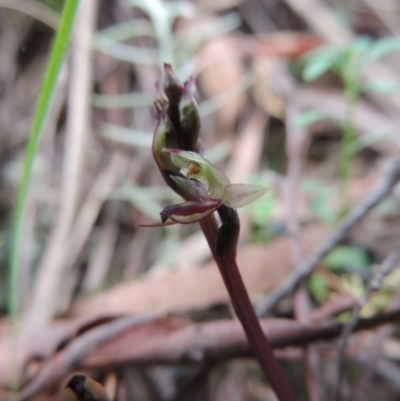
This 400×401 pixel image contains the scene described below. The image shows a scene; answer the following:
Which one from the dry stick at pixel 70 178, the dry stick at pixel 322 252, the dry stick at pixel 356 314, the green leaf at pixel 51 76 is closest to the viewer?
the green leaf at pixel 51 76

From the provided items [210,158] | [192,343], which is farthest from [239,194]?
[210,158]

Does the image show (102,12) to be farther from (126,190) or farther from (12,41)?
(126,190)

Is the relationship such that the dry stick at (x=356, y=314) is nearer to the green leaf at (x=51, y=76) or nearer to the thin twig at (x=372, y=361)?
the thin twig at (x=372, y=361)

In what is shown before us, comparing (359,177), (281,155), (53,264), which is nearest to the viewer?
(53,264)

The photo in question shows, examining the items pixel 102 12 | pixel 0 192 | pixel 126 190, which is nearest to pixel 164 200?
pixel 126 190

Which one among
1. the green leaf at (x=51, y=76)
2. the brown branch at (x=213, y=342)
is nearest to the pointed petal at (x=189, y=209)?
the green leaf at (x=51, y=76)

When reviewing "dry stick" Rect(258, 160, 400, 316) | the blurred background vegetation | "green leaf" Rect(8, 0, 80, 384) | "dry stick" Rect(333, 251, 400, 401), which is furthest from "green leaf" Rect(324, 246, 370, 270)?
"green leaf" Rect(8, 0, 80, 384)

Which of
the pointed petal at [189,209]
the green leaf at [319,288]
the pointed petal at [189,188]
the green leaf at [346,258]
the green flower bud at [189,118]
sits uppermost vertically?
the green flower bud at [189,118]
